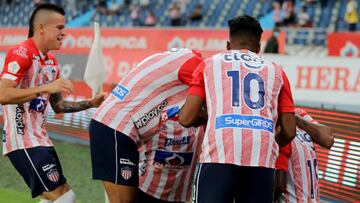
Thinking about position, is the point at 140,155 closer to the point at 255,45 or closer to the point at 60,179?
the point at 60,179

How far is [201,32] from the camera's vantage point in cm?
1917

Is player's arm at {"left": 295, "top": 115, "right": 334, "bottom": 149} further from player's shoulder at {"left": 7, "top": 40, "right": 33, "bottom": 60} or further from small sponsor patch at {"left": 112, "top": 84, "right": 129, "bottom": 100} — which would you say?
player's shoulder at {"left": 7, "top": 40, "right": 33, "bottom": 60}

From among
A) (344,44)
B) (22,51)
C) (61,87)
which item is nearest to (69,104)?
(22,51)

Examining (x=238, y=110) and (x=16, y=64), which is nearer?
(x=238, y=110)

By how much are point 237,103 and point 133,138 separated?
4.05 ft

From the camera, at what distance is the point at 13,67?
17.9ft

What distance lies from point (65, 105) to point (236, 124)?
2307 millimetres

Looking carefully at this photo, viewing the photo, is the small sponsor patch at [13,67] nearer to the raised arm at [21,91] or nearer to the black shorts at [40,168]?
the raised arm at [21,91]

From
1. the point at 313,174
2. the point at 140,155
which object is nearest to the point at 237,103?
the point at 313,174

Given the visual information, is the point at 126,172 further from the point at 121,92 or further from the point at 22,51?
the point at 22,51

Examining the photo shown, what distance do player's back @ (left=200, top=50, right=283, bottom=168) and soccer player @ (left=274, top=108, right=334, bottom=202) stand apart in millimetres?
578

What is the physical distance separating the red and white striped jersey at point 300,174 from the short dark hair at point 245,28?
86cm

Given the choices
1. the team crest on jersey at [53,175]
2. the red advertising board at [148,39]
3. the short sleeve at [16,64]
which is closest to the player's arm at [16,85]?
the short sleeve at [16,64]

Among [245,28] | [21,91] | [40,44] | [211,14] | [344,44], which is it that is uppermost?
[245,28]
